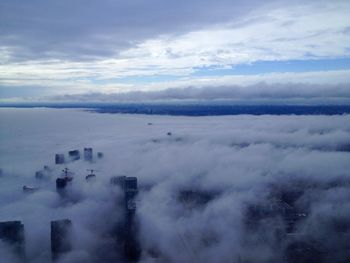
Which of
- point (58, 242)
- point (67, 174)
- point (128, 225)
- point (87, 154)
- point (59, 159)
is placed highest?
point (87, 154)

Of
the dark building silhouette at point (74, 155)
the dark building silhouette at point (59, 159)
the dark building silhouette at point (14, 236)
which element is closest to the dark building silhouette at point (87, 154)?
the dark building silhouette at point (74, 155)

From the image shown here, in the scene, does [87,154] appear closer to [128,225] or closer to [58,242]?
[128,225]

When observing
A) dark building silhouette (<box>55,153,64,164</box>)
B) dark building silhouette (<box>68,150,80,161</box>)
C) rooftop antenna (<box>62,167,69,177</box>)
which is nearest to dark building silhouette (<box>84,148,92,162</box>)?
dark building silhouette (<box>68,150,80,161</box>)

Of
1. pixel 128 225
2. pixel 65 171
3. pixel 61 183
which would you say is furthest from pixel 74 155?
pixel 128 225

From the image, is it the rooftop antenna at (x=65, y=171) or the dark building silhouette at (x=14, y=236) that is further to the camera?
the rooftop antenna at (x=65, y=171)

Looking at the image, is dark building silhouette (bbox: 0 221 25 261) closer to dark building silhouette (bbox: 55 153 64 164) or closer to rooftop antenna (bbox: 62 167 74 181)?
rooftop antenna (bbox: 62 167 74 181)

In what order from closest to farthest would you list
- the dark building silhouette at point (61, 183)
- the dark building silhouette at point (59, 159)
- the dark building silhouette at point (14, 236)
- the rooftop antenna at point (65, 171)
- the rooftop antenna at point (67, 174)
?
the dark building silhouette at point (14, 236), the dark building silhouette at point (61, 183), the rooftop antenna at point (67, 174), the rooftop antenna at point (65, 171), the dark building silhouette at point (59, 159)

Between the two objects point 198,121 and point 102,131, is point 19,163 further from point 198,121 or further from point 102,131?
point 198,121

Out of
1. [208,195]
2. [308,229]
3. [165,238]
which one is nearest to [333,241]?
[308,229]

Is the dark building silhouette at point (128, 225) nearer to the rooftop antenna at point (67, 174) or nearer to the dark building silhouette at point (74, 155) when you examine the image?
the rooftop antenna at point (67, 174)
